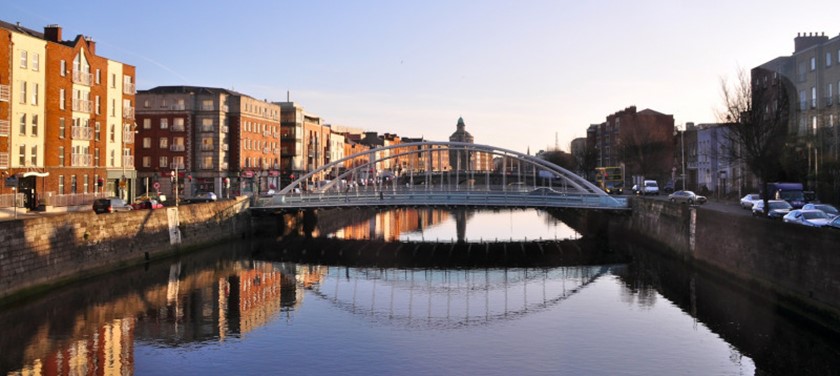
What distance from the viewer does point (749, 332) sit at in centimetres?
2534

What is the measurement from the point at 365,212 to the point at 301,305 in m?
66.6

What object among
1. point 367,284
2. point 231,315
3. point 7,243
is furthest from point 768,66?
point 7,243

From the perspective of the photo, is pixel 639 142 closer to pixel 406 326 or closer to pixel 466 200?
pixel 466 200

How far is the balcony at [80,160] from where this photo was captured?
168 feet

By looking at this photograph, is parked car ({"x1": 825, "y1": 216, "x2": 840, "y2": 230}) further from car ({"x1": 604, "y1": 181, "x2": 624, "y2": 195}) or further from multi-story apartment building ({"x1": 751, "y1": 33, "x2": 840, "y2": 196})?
car ({"x1": 604, "y1": 181, "x2": 624, "y2": 195})

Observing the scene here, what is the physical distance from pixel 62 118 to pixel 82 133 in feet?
→ 7.70

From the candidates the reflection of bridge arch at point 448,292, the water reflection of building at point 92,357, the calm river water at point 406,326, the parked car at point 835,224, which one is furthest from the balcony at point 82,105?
the parked car at point 835,224

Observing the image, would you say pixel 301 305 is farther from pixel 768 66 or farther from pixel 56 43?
pixel 768 66

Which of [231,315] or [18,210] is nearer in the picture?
[231,315]

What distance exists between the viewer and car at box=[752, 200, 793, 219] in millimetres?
39938

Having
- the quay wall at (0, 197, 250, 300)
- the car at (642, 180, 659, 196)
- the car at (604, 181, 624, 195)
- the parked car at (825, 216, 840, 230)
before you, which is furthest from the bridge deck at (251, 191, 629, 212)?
the car at (604, 181, 624, 195)

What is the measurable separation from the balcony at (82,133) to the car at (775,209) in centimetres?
4416

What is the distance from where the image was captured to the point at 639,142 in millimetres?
101625

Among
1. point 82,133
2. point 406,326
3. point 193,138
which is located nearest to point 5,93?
point 82,133
